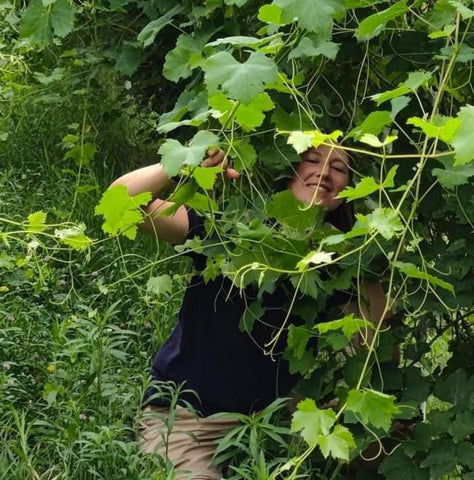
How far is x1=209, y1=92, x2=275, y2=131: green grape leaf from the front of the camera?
2.00m

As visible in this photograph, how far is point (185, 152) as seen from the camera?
1.95m

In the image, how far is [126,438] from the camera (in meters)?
2.80

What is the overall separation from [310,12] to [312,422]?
2.46 feet

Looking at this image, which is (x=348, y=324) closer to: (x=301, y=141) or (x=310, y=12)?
(x=301, y=141)

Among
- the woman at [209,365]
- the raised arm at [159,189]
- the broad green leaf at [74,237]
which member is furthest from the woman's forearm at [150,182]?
the broad green leaf at [74,237]

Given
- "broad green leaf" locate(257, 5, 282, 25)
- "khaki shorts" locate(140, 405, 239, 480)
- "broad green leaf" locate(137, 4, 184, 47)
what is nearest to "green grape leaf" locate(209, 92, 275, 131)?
"broad green leaf" locate(257, 5, 282, 25)

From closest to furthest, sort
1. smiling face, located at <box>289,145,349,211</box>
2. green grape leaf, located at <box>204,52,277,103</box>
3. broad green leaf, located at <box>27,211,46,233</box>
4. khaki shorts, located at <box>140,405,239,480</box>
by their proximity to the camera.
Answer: green grape leaf, located at <box>204,52,277,103</box>, broad green leaf, located at <box>27,211,46,233</box>, smiling face, located at <box>289,145,349,211</box>, khaki shorts, located at <box>140,405,239,480</box>

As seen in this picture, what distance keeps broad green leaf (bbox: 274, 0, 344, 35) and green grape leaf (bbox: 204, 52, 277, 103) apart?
103 mm

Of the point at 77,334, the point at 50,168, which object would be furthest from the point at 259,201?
the point at 50,168

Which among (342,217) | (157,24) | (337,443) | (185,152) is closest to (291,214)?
(185,152)

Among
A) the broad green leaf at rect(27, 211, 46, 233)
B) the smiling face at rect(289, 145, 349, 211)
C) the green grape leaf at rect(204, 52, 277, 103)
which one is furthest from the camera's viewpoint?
the smiling face at rect(289, 145, 349, 211)

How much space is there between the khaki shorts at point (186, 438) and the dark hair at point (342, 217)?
0.61 metres

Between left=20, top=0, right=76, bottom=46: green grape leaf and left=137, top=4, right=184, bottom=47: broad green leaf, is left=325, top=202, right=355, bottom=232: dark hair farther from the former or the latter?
left=20, top=0, right=76, bottom=46: green grape leaf

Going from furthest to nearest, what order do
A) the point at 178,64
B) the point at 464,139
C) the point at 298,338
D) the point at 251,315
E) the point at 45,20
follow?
1. the point at 45,20
2. the point at 178,64
3. the point at 251,315
4. the point at 298,338
5. the point at 464,139
